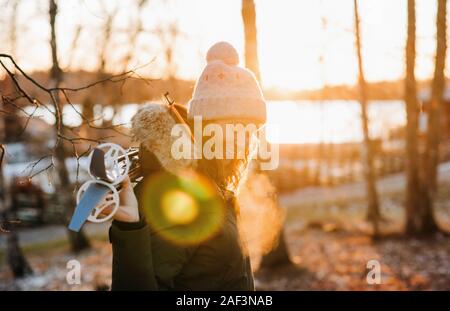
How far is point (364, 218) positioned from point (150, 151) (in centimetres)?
1589

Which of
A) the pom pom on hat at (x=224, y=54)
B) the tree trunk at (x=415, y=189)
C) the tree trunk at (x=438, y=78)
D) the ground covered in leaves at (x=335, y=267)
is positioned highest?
the tree trunk at (x=438, y=78)

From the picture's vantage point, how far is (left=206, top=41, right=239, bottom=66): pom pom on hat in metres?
2.81

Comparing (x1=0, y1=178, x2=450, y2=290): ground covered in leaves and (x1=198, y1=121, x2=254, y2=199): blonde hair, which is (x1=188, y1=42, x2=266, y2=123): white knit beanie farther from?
(x1=0, y1=178, x2=450, y2=290): ground covered in leaves

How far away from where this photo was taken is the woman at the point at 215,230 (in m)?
1.76

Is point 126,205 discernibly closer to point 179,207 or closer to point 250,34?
point 179,207

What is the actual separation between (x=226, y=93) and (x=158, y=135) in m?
0.53

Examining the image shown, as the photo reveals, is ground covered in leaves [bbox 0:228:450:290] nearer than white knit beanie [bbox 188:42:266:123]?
No

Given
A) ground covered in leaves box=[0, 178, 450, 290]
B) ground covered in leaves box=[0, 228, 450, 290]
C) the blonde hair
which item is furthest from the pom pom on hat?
ground covered in leaves box=[0, 228, 450, 290]

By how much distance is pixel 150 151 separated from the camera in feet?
7.05

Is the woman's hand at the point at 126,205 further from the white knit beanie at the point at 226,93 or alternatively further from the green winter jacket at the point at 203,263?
the white knit beanie at the point at 226,93

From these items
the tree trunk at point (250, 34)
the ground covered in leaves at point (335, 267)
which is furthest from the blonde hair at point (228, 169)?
the tree trunk at point (250, 34)

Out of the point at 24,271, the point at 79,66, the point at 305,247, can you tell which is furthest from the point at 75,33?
the point at 305,247

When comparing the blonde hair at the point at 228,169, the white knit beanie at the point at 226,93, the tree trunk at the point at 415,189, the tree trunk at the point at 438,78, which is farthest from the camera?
the tree trunk at the point at 438,78

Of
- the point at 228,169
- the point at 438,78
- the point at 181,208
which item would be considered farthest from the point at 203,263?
the point at 438,78
